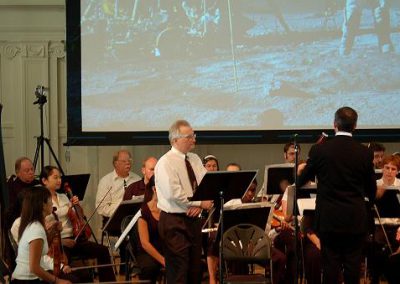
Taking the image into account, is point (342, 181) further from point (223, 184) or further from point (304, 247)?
point (304, 247)

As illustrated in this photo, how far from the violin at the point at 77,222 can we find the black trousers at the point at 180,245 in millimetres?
1825

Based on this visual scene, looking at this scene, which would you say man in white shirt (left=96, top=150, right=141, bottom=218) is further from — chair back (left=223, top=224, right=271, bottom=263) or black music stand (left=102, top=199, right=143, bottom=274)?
chair back (left=223, top=224, right=271, bottom=263)

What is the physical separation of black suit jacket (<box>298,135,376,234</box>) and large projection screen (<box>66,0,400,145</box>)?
425cm

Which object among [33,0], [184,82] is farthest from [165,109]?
[33,0]

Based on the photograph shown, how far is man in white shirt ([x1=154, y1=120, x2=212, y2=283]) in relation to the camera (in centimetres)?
684

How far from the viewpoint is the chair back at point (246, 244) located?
745cm

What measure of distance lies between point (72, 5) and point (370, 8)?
373 centimetres

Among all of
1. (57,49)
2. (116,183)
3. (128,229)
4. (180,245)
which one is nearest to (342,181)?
(180,245)

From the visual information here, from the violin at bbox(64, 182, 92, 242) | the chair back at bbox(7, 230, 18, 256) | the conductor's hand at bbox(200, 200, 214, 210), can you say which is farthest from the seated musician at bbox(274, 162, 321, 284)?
the chair back at bbox(7, 230, 18, 256)

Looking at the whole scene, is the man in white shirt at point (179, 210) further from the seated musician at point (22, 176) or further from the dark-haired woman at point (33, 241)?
the seated musician at point (22, 176)

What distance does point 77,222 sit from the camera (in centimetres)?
872

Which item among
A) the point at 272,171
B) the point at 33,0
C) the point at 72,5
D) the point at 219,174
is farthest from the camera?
the point at 33,0

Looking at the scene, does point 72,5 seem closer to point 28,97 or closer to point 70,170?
point 28,97

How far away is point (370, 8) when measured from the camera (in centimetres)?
1054
